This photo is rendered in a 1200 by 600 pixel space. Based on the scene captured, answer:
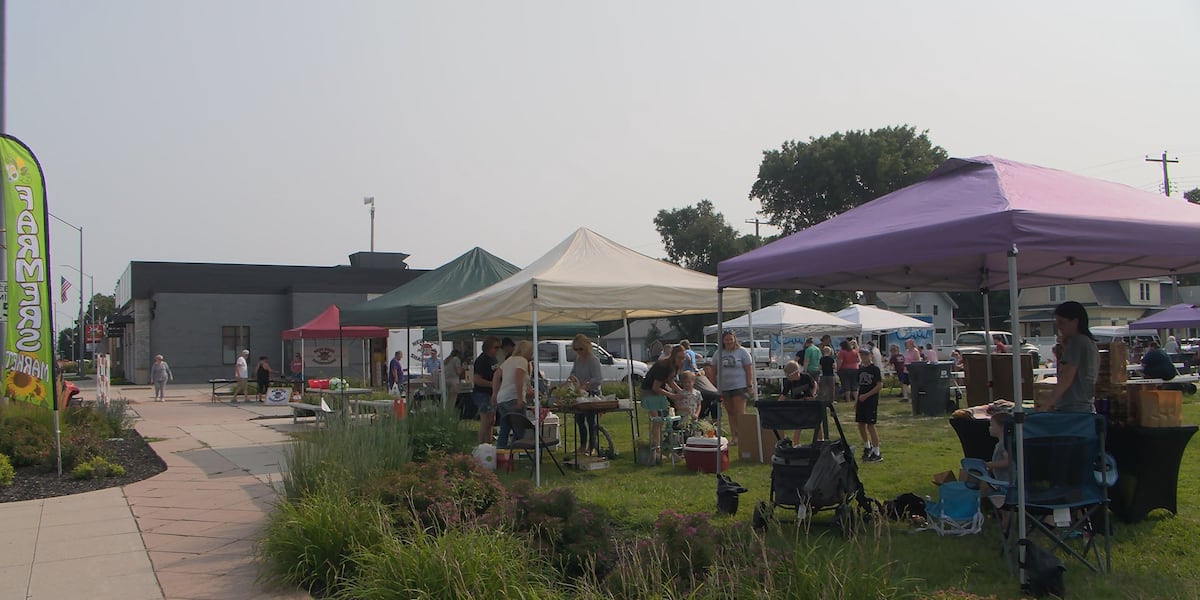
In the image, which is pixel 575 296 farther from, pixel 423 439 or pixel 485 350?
pixel 485 350

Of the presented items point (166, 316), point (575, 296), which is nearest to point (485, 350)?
point (575, 296)

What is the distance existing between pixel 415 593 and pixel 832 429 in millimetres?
10244

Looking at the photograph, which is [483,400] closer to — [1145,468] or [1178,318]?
A: [1145,468]

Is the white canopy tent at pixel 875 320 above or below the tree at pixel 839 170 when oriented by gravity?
below

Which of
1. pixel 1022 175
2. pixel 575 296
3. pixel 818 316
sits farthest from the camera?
pixel 818 316

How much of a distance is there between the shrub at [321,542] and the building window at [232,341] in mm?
37975

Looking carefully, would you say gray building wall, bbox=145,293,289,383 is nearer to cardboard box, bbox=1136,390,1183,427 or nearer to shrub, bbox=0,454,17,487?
shrub, bbox=0,454,17,487

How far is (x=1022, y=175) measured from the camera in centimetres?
661

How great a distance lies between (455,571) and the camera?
450cm

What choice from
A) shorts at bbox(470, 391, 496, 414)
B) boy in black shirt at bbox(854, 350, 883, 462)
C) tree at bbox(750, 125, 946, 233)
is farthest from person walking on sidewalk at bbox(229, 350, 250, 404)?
tree at bbox(750, 125, 946, 233)

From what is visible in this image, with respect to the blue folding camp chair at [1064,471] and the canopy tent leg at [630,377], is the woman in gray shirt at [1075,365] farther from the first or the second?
the canopy tent leg at [630,377]

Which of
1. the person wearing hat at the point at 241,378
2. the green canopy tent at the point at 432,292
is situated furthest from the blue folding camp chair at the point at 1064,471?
the person wearing hat at the point at 241,378

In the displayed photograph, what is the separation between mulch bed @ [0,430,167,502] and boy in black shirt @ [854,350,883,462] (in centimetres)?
813

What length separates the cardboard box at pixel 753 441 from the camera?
10.4 metres
